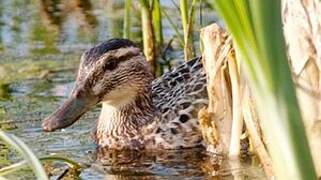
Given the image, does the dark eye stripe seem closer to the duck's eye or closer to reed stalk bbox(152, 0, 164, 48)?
the duck's eye

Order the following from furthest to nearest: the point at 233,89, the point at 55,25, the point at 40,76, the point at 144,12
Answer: the point at 55,25 → the point at 40,76 → the point at 144,12 → the point at 233,89

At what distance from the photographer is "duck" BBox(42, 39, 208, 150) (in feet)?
18.6

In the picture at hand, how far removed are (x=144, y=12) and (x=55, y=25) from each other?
90.6 inches

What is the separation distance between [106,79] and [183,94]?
46 centimetres

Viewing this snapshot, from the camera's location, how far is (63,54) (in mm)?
7824

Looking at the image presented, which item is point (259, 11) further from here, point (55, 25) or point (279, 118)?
point (55, 25)

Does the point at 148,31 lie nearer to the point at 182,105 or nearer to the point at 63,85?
the point at 63,85

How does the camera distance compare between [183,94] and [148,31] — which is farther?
[148,31]

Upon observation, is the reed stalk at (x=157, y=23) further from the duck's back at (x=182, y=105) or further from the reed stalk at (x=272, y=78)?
the reed stalk at (x=272, y=78)

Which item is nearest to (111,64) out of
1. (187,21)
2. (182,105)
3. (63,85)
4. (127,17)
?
(182,105)

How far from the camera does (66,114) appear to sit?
538 cm

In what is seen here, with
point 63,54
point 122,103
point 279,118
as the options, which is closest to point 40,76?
point 63,54

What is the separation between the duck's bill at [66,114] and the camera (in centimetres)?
523

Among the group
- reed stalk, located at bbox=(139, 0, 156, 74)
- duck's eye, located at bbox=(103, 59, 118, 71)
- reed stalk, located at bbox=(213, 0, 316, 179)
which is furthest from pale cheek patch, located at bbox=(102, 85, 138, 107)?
reed stalk, located at bbox=(213, 0, 316, 179)
